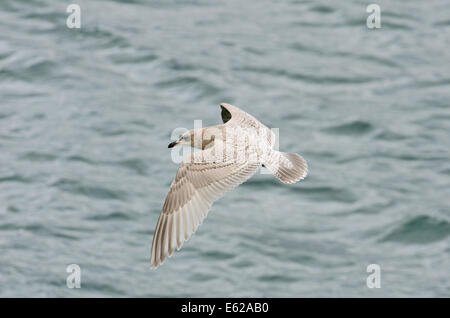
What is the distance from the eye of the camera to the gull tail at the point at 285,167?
9156mm

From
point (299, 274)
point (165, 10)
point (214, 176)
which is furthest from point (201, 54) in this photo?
point (214, 176)

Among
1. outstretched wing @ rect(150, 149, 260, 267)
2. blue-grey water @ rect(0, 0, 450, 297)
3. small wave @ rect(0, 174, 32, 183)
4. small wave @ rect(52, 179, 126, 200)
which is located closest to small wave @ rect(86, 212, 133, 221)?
blue-grey water @ rect(0, 0, 450, 297)

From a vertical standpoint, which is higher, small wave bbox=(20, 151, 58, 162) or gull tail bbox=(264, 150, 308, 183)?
small wave bbox=(20, 151, 58, 162)

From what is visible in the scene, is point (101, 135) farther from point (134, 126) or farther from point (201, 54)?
point (201, 54)

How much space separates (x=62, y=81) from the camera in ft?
59.0

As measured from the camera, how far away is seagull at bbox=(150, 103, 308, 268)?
877cm

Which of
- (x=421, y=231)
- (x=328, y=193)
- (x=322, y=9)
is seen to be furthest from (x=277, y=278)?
(x=322, y=9)

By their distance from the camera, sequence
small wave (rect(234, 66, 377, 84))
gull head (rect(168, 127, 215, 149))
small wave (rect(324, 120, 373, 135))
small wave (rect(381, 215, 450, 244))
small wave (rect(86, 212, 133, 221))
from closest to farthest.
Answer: gull head (rect(168, 127, 215, 149))
small wave (rect(381, 215, 450, 244))
small wave (rect(86, 212, 133, 221))
small wave (rect(324, 120, 373, 135))
small wave (rect(234, 66, 377, 84))

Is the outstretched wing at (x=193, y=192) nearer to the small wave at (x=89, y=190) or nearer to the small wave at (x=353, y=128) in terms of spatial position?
the small wave at (x=89, y=190)

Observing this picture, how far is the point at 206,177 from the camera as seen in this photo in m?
8.90

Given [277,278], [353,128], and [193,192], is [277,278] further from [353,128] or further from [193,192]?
[193,192]

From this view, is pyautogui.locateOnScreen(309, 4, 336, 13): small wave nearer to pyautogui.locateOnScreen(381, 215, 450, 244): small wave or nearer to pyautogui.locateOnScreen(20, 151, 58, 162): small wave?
pyautogui.locateOnScreen(381, 215, 450, 244): small wave

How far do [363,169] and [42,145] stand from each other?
5.26 meters
